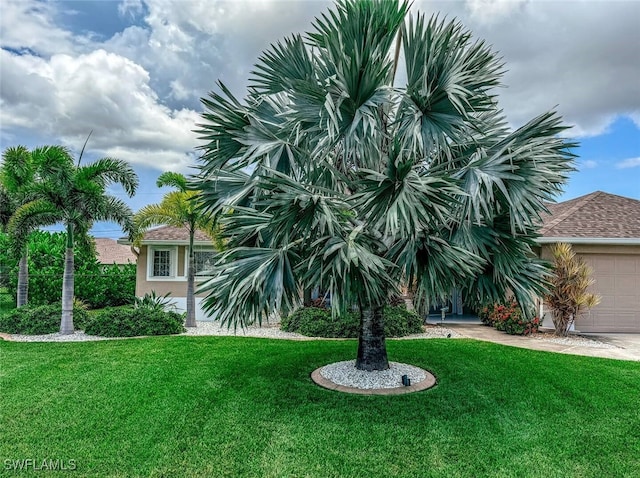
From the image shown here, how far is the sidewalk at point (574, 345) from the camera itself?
907cm

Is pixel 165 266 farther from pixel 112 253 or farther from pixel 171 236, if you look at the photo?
pixel 112 253

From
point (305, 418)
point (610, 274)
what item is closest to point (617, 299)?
point (610, 274)

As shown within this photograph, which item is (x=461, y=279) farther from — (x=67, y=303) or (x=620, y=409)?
(x=67, y=303)

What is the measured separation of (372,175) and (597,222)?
1102 cm

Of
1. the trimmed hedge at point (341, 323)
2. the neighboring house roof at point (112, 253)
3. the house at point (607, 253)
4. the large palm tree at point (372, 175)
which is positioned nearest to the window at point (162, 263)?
the house at point (607, 253)

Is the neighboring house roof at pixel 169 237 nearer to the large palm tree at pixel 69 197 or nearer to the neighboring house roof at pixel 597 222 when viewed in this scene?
the large palm tree at pixel 69 197

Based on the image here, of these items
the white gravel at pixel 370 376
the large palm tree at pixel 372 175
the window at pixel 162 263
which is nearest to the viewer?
the large palm tree at pixel 372 175

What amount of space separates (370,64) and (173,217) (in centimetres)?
838

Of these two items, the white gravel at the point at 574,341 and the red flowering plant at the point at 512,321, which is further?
the red flowering plant at the point at 512,321

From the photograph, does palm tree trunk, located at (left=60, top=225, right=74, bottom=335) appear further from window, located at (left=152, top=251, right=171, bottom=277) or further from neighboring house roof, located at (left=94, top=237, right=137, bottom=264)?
neighboring house roof, located at (left=94, top=237, right=137, bottom=264)

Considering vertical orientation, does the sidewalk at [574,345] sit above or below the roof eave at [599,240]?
below

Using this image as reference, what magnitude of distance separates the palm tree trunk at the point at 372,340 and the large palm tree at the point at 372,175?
0.02m

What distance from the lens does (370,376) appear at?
6.74 metres

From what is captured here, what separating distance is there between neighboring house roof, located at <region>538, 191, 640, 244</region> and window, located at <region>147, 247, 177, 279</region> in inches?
480
